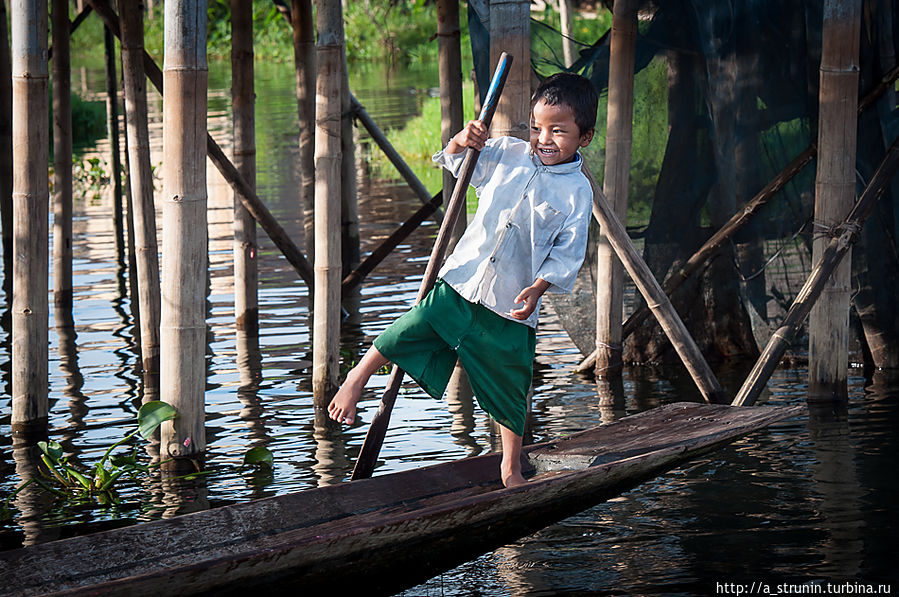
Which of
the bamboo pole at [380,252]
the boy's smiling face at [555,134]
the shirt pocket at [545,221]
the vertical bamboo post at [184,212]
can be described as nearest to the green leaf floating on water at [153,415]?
the vertical bamboo post at [184,212]

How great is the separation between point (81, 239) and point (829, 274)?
787 centimetres

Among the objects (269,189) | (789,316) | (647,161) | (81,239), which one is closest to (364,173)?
(269,189)

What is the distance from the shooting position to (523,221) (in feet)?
13.5

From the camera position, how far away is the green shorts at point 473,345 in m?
4.14

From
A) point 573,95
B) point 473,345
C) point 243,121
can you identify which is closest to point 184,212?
point 473,345

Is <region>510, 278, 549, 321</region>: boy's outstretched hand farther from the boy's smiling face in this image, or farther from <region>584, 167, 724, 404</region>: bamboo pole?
<region>584, 167, 724, 404</region>: bamboo pole

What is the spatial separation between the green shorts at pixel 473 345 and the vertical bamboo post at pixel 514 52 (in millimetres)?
1018

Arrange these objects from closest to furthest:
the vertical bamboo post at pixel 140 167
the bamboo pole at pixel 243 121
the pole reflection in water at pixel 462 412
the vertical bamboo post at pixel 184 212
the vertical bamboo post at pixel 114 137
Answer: the vertical bamboo post at pixel 184 212 → the pole reflection in water at pixel 462 412 → the vertical bamboo post at pixel 140 167 → the bamboo pole at pixel 243 121 → the vertical bamboo post at pixel 114 137

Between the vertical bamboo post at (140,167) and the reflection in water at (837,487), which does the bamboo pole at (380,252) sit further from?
the reflection in water at (837,487)

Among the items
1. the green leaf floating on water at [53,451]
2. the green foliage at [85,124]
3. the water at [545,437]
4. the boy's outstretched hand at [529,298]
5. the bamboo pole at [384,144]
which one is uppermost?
the green foliage at [85,124]

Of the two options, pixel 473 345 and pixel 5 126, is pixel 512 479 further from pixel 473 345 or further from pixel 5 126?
pixel 5 126

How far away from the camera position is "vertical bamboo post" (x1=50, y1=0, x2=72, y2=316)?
7.70 meters

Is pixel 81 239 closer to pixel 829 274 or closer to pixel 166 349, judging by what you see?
pixel 166 349

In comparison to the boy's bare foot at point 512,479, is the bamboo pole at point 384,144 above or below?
above
